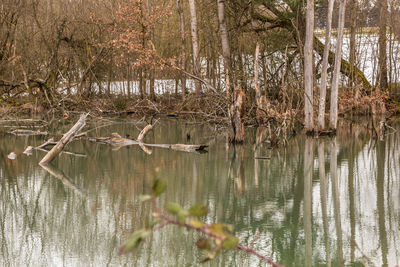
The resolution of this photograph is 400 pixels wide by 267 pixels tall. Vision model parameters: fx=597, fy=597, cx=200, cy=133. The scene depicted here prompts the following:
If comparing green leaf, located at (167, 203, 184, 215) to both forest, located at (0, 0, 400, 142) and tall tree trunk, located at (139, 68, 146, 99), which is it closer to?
forest, located at (0, 0, 400, 142)

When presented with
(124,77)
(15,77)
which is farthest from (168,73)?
(15,77)

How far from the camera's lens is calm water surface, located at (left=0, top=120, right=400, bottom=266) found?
612cm

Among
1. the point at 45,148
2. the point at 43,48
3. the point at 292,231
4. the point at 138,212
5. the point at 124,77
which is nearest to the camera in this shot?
the point at 292,231

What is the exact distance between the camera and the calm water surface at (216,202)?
6117 mm

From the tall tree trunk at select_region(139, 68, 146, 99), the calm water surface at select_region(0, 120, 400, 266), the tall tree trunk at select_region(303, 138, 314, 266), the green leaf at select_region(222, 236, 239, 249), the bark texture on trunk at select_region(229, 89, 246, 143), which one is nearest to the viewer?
the green leaf at select_region(222, 236, 239, 249)

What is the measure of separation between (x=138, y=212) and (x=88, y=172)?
11.8 feet

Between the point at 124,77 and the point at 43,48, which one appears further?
the point at 124,77

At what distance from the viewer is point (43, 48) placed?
80.9ft

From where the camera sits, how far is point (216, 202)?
338 inches

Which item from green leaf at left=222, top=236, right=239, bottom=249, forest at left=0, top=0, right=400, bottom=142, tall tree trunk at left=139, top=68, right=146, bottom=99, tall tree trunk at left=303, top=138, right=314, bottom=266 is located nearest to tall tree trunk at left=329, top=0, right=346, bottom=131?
forest at left=0, top=0, right=400, bottom=142

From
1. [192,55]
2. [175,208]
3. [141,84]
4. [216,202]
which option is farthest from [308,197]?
[141,84]

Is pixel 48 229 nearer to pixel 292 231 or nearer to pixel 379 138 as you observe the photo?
pixel 292 231

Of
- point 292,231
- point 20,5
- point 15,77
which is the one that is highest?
point 20,5

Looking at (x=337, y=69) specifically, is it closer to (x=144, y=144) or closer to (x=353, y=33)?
(x=144, y=144)
